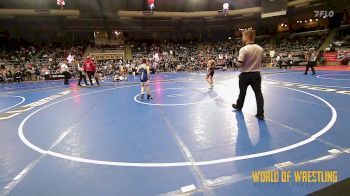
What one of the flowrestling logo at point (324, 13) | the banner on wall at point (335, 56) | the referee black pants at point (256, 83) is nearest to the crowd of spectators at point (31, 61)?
the referee black pants at point (256, 83)

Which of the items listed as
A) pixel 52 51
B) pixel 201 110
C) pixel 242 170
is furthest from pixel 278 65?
pixel 52 51

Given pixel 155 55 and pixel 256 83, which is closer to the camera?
pixel 256 83

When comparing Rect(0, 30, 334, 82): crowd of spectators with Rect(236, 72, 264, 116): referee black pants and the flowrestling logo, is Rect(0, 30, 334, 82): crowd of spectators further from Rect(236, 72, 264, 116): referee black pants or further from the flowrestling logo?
Rect(236, 72, 264, 116): referee black pants

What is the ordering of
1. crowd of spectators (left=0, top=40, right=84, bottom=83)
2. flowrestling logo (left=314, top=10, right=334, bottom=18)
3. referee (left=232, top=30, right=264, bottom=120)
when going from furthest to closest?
flowrestling logo (left=314, top=10, right=334, bottom=18) < crowd of spectators (left=0, top=40, right=84, bottom=83) < referee (left=232, top=30, right=264, bottom=120)

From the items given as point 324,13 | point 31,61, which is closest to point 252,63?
point 31,61

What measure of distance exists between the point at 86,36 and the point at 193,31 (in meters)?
18.1

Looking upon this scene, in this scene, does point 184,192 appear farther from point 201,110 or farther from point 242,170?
point 201,110

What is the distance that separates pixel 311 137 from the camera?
4.78m

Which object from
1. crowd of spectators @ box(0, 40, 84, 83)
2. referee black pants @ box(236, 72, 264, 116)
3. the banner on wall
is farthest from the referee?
→ crowd of spectators @ box(0, 40, 84, 83)

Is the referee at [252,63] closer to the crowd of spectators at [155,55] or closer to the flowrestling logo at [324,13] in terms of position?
the crowd of spectators at [155,55]

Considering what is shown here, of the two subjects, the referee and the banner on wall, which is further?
the banner on wall

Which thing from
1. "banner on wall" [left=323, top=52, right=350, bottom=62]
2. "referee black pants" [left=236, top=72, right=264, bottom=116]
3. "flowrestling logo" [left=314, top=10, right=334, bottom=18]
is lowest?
"referee black pants" [left=236, top=72, right=264, bottom=116]

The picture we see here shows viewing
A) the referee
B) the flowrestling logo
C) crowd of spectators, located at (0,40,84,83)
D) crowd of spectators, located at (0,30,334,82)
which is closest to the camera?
the referee

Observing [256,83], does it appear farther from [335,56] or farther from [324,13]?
[324,13]
